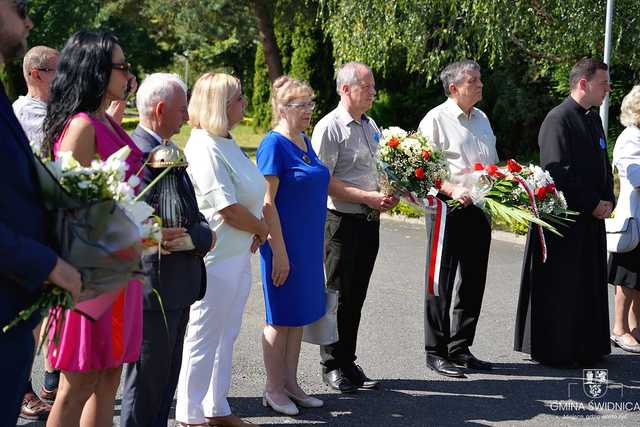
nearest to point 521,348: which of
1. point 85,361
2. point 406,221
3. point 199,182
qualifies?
point 199,182

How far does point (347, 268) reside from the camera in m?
6.10

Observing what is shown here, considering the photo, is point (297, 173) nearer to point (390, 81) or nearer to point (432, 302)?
point (432, 302)

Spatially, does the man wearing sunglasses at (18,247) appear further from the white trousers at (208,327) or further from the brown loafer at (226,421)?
the brown loafer at (226,421)

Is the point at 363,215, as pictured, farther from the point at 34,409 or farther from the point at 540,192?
the point at 34,409

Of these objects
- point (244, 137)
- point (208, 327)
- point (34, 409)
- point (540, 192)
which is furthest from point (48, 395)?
point (244, 137)

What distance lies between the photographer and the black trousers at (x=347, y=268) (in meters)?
6.09

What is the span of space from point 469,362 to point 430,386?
1.84 ft

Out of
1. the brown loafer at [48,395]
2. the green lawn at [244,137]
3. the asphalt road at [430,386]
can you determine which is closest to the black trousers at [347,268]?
the asphalt road at [430,386]

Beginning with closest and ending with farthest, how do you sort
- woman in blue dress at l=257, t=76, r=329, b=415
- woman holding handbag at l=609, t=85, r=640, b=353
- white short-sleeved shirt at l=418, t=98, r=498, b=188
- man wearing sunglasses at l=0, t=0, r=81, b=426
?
1. man wearing sunglasses at l=0, t=0, r=81, b=426
2. woman in blue dress at l=257, t=76, r=329, b=415
3. white short-sleeved shirt at l=418, t=98, r=498, b=188
4. woman holding handbag at l=609, t=85, r=640, b=353

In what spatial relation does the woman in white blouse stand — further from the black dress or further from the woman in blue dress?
the black dress

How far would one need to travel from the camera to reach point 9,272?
8.86 feet

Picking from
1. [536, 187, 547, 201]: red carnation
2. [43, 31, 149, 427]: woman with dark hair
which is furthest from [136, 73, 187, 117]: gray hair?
[536, 187, 547, 201]: red carnation

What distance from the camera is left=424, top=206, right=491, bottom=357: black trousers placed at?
663 centimetres

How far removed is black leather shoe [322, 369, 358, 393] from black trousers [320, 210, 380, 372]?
40mm
